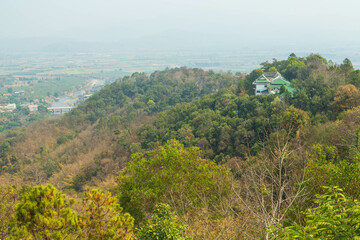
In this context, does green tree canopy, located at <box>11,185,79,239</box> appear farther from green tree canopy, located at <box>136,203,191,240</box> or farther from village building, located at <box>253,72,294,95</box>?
village building, located at <box>253,72,294,95</box>

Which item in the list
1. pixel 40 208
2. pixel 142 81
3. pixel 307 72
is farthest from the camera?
pixel 142 81

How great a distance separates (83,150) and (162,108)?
11.2 m

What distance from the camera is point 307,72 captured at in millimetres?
22703

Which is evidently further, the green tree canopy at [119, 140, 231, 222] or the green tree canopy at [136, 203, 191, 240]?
the green tree canopy at [119, 140, 231, 222]

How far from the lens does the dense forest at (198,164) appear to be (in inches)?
207

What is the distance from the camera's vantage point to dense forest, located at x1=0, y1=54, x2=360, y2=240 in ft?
17.3

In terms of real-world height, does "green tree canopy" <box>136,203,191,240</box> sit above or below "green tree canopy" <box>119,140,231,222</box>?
above

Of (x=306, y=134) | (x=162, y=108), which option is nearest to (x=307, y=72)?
(x=306, y=134)

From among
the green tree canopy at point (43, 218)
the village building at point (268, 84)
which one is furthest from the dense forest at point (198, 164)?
the village building at point (268, 84)

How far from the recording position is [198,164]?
33.0 feet

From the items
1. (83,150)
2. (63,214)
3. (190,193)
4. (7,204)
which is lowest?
(83,150)

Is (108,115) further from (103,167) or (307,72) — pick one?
(307,72)

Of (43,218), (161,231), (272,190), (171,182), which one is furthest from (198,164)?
(43,218)

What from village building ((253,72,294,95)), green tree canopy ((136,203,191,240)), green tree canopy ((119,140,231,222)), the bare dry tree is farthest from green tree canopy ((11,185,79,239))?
village building ((253,72,294,95))
